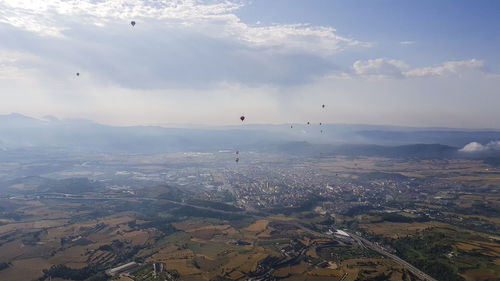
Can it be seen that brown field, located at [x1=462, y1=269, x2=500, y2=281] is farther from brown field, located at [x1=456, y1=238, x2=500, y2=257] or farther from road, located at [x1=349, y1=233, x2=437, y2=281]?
brown field, located at [x1=456, y1=238, x2=500, y2=257]

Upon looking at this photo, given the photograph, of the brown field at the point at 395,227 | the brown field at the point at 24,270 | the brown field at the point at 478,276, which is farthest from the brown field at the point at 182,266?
the brown field at the point at 395,227

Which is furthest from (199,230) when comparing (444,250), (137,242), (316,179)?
(316,179)

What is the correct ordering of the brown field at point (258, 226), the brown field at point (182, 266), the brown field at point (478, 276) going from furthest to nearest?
the brown field at point (258, 226)
the brown field at point (182, 266)
the brown field at point (478, 276)

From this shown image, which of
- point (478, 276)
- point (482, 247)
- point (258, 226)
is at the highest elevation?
point (482, 247)

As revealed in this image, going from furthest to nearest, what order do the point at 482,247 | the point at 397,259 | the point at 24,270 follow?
the point at 482,247 → the point at 397,259 → the point at 24,270

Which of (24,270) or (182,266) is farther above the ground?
(182,266)

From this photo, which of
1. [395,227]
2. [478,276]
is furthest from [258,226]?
[478,276]

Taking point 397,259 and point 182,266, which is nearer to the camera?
point 182,266

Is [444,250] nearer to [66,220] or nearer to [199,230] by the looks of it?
[199,230]

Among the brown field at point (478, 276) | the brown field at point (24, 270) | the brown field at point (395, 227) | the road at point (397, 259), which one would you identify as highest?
the brown field at point (478, 276)

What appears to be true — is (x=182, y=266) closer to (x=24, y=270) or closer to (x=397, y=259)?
(x=24, y=270)

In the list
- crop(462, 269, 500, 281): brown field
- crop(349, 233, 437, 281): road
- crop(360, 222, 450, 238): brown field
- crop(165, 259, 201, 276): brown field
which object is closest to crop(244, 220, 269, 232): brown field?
crop(349, 233, 437, 281): road

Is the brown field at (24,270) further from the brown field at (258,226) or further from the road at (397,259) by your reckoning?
the road at (397,259)
